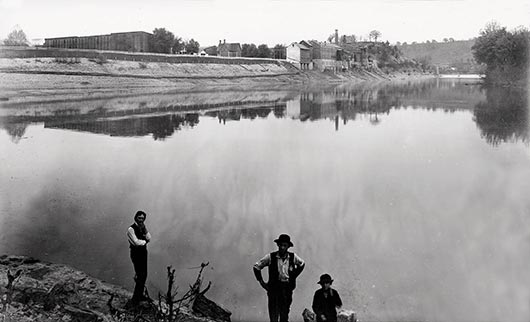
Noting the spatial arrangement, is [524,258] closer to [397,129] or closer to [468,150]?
[468,150]

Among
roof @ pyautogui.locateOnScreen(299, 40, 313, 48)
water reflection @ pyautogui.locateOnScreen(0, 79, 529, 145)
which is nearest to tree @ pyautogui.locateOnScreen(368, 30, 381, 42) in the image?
roof @ pyautogui.locateOnScreen(299, 40, 313, 48)

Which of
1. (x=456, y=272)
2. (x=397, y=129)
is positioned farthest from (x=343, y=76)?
(x=456, y=272)

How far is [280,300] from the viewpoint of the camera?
23.5 feet

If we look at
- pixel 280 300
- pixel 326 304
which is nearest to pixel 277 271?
pixel 280 300

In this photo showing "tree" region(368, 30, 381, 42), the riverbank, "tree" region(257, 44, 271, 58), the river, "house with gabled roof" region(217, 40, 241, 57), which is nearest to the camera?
the river

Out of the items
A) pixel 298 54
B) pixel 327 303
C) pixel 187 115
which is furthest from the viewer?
pixel 298 54

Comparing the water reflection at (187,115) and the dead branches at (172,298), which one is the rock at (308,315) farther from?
the water reflection at (187,115)

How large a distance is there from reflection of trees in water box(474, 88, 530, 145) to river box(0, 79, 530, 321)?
0.34 metres

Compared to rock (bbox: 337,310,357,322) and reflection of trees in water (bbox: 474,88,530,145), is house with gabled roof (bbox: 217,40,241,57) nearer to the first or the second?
reflection of trees in water (bbox: 474,88,530,145)

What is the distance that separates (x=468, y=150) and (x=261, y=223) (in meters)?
13.8

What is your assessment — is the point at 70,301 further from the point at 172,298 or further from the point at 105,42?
the point at 105,42

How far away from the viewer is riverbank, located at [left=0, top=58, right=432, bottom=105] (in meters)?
49.0

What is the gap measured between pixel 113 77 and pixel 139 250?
190ft

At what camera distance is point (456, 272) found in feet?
31.2
